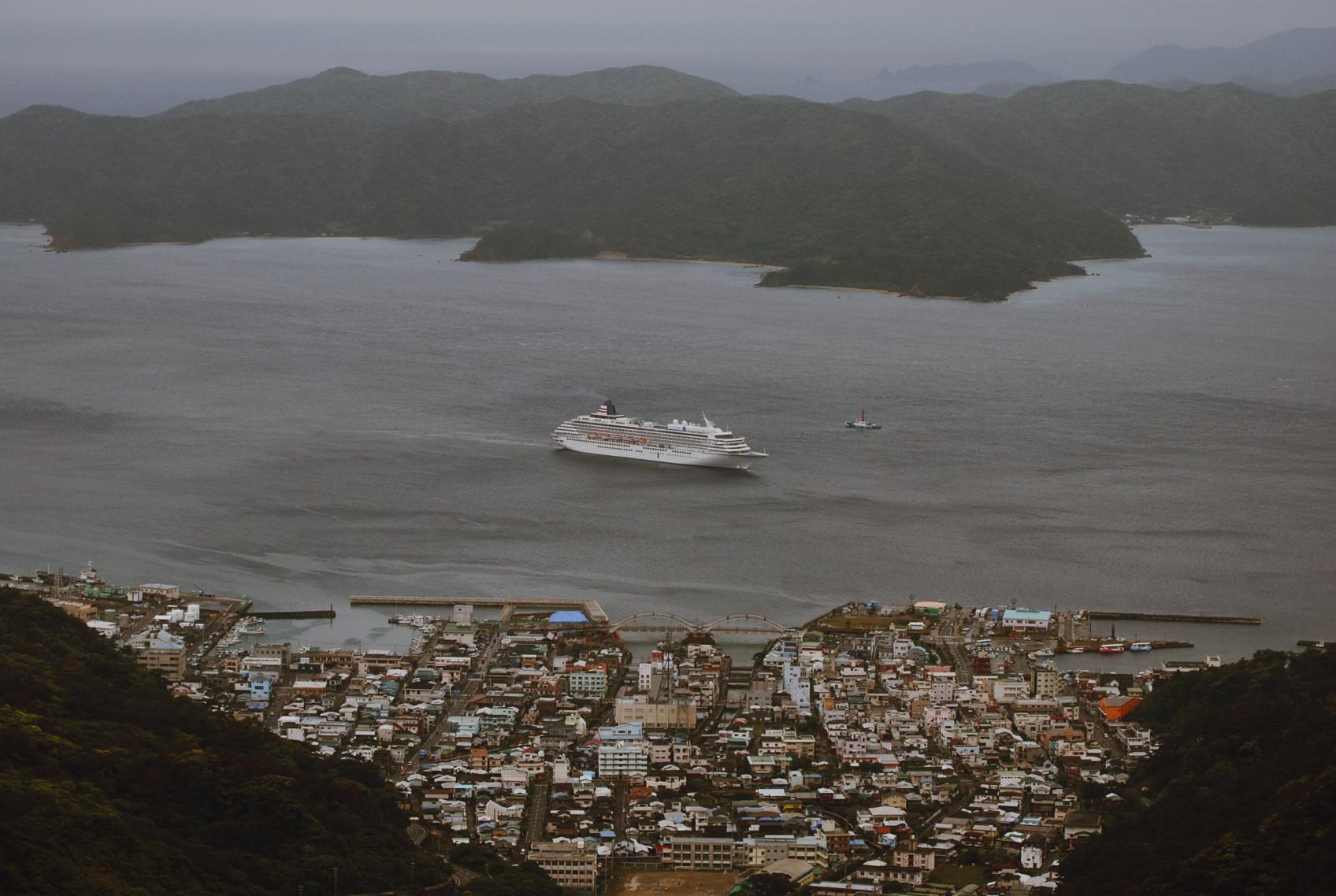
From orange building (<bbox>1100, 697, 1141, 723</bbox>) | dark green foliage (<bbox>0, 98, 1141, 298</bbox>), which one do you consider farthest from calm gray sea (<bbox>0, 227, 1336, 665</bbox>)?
dark green foliage (<bbox>0, 98, 1141, 298</bbox>)

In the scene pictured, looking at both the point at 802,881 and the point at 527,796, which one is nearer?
the point at 802,881

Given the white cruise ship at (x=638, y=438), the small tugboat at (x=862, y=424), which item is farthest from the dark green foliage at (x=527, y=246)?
the white cruise ship at (x=638, y=438)

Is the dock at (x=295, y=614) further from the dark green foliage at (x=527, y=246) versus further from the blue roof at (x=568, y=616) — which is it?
the dark green foliage at (x=527, y=246)

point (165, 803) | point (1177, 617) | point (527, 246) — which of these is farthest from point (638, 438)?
point (527, 246)

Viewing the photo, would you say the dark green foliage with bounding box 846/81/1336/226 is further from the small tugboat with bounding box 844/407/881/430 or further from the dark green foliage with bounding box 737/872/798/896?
the dark green foliage with bounding box 737/872/798/896

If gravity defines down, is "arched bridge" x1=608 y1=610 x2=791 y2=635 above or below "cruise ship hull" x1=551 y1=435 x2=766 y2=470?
below

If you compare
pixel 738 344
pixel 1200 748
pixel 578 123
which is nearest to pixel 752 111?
pixel 578 123

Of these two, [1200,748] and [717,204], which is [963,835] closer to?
[1200,748]

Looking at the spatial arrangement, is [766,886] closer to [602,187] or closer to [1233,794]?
[1233,794]
